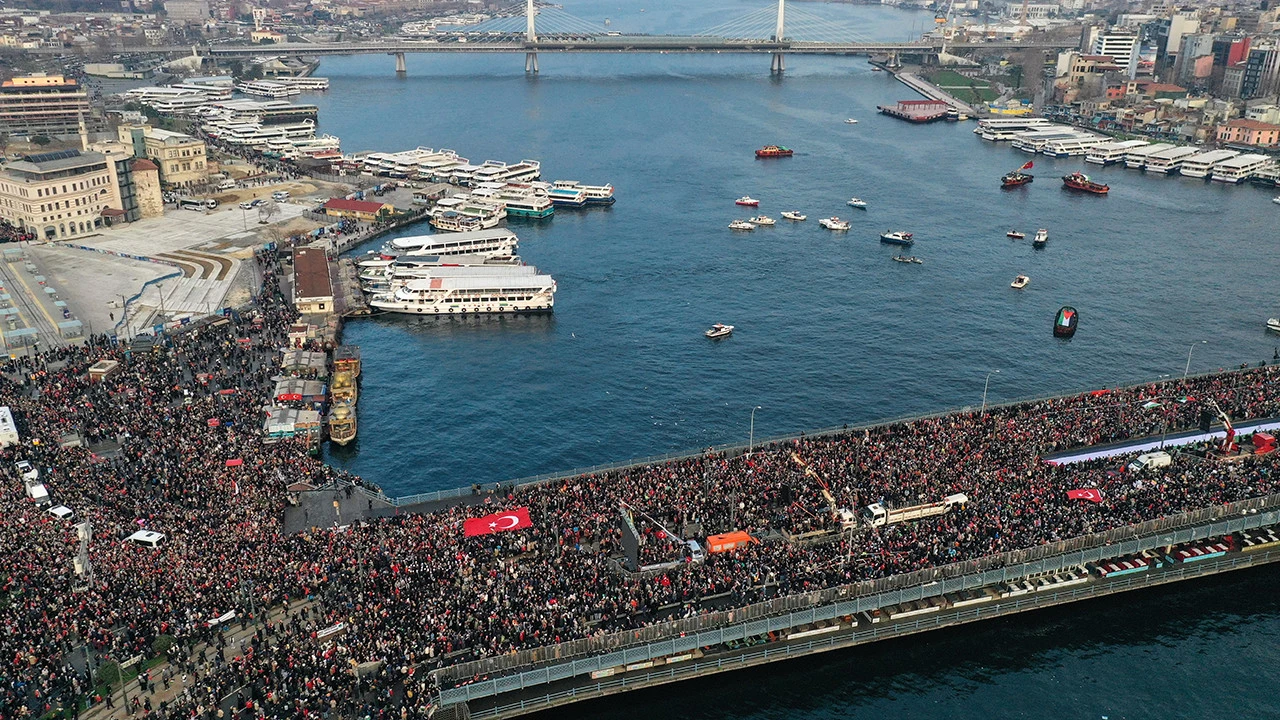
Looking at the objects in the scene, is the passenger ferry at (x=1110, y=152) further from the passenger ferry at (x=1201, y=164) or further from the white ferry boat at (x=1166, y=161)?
the passenger ferry at (x=1201, y=164)

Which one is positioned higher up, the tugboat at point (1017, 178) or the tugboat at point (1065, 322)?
the tugboat at point (1017, 178)

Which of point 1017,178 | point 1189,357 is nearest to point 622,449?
point 1189,357

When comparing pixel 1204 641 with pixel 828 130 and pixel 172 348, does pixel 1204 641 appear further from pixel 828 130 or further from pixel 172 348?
pixel 828 130

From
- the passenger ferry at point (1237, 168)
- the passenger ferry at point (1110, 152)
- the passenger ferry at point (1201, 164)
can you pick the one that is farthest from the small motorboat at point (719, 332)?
the passenger ferry at point (1110, 152)

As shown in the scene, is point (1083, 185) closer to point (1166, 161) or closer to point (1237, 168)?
point (1166, 161)

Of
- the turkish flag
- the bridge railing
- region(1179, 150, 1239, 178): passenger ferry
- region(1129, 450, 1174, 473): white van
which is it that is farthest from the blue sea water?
the turkish flag

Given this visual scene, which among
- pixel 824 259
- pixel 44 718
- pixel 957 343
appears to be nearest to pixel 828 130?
pixel 824 259
